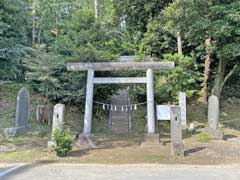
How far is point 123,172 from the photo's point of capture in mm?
8695

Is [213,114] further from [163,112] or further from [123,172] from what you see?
[123,172]

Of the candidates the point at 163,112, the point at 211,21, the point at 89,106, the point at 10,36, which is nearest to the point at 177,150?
the point at 163,112

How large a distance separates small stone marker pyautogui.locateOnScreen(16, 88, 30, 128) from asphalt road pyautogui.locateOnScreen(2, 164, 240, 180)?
184 inches

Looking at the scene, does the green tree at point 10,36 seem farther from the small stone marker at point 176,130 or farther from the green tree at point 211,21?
the small stone marker at point 176,130

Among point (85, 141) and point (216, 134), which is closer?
point (85, 141)

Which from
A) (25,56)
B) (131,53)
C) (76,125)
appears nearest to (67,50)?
(25,56)

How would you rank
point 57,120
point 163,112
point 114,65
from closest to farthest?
1. point 57,120
2. point 114,65
3. point 163,112

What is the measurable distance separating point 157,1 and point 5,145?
1299cm

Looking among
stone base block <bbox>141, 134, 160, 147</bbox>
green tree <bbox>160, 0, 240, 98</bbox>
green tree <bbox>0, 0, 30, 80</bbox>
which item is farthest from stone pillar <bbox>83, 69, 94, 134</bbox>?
green tree <bbox>160, 0, 240, 98</bbox>

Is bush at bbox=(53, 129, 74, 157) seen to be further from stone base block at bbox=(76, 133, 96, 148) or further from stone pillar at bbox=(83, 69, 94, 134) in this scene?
stone pillar at bbox=(83, 69, 94, 134)

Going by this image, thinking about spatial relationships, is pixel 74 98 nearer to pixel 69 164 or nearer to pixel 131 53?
pixel 69 164

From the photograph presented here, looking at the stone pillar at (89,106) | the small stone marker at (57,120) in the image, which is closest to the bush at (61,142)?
the small stone marker at (57,120)

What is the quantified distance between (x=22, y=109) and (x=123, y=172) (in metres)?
6.76

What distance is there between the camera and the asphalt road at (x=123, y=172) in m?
8.05
